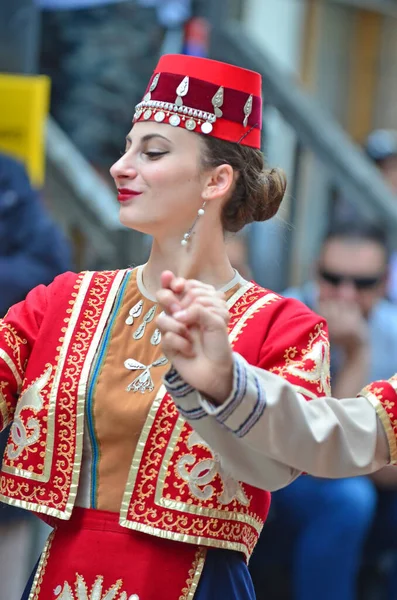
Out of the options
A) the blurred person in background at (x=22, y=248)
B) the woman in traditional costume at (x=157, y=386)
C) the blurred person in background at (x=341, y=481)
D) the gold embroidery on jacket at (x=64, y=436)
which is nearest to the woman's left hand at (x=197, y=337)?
the woman in traditional costume at (x=157, y=386)

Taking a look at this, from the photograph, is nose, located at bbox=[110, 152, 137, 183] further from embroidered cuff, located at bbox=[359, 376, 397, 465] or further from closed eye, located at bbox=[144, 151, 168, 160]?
embroidered cuff, located at bbox=[359, 376, 397, 465]

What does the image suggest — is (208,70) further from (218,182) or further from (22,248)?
(22,248)

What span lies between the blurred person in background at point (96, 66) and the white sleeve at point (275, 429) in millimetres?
4564

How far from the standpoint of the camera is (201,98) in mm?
2451

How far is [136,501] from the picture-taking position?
7.81ft

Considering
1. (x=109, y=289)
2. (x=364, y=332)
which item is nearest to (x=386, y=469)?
(x=364, y=332)

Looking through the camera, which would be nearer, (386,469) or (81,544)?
(81,544)

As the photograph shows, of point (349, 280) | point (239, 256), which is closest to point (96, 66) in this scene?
point (239, 256)

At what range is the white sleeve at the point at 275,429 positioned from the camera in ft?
6.91

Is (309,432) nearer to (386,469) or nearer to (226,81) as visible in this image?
(226,81)

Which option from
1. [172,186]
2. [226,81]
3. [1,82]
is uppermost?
[1,82]

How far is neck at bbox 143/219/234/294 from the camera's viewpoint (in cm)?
248

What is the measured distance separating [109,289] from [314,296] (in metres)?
2.51

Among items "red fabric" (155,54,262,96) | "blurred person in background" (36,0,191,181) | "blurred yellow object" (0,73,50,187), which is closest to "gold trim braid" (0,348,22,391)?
"red fabric" (155,54,262,96)
